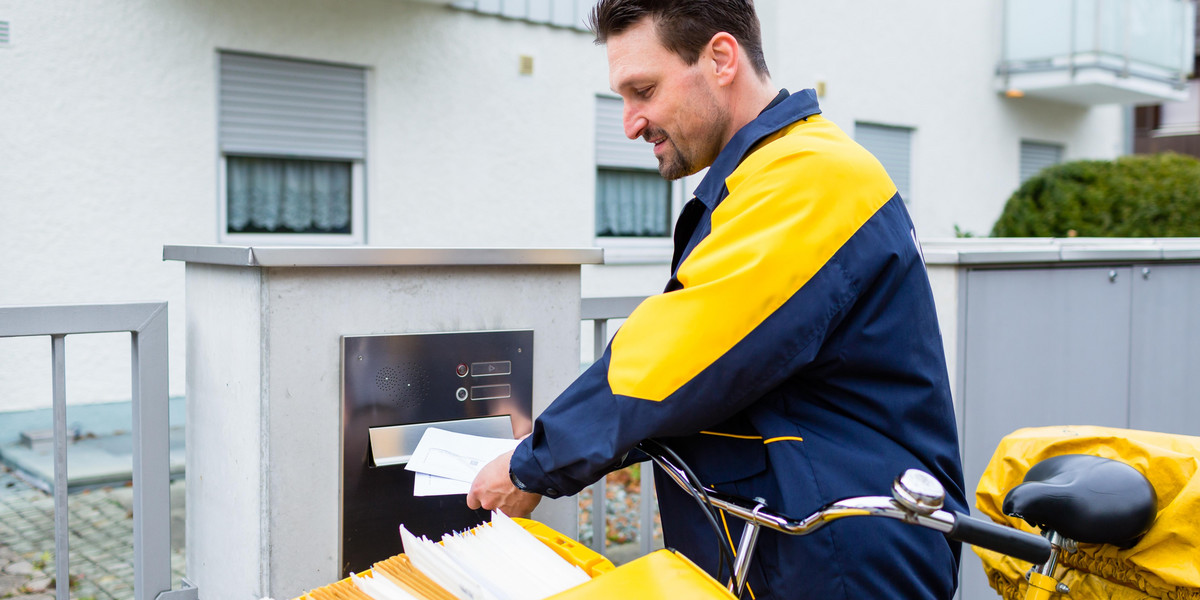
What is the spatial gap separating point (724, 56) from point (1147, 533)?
1.43m

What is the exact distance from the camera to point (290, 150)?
→ 716 centimetres

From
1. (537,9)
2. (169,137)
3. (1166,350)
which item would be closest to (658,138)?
(1166,350)

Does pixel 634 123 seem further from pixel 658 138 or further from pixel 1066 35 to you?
pixel 1066 35

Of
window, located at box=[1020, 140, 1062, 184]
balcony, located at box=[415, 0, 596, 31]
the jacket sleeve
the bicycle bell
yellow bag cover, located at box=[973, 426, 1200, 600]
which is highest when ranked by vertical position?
balcony, located at box=[415, 0, 596, 31]

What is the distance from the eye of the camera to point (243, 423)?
1923 millimetres

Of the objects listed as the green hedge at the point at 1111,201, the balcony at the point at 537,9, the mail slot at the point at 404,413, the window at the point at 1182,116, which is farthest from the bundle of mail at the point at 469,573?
the window at the point at 1182,116

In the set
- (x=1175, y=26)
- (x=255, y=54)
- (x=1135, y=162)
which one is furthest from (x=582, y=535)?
(x=1175, y=26)

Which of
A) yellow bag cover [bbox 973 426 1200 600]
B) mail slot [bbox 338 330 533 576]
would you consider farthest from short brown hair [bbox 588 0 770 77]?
yellow bag cover [bbox 973 426 1200 600]

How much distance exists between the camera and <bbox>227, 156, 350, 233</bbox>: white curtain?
7098 millimetres

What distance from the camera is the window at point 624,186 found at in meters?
9.09

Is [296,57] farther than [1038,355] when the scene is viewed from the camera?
Yes

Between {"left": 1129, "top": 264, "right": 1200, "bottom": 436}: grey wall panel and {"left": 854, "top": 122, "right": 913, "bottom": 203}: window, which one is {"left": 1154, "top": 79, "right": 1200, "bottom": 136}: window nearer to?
{"left": 854, "top": 122, "right": 913, "bottom": 203}: window

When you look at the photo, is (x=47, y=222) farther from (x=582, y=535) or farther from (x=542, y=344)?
(x=542, y=344)

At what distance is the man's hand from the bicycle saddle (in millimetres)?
1086
